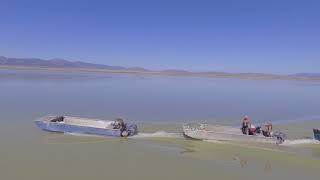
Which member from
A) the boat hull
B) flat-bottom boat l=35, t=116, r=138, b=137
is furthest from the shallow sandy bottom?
flat-bottom boat l=35, t=116, r=138, b=137

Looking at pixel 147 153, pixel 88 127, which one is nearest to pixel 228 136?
pixel 147 153

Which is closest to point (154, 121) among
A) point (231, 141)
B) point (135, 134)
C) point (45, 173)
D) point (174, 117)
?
point (174, 117)

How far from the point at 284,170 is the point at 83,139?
9508 mm

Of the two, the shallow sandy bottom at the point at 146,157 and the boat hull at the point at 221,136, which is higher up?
the boat hull at the point at 221,136

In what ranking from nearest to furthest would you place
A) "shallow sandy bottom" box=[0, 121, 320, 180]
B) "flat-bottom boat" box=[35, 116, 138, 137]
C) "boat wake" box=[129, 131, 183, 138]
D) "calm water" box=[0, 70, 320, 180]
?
1. "shallow sandy bottom" box=[0, 121, 320, 180]
2. "calm water" box=[0, 70, 320, 180]
3. "flat-bottom boat" box=[35, 116, 138, 137]
4. "boat wake" box=[129, 131, 183, 138]

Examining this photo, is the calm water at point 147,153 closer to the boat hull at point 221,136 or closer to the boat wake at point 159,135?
the boat wake at point 159,135

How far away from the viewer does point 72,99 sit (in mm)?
35625

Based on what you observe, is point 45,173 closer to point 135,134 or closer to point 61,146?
point 61,146

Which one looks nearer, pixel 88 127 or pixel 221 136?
pixel 221 136

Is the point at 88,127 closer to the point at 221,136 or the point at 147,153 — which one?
the point at 147,153

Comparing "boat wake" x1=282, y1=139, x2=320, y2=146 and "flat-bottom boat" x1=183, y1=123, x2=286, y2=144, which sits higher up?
"flat-bottom boat" x1=183, y1=123, x2=286, y2=144

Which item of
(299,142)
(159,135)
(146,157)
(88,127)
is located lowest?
(146,157)

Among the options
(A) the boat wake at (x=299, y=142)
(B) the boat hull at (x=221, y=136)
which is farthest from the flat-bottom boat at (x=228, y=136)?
(A) the boat wake at (x=299, y=142)

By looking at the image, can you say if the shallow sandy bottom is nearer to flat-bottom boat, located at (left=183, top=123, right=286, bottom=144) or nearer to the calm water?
the calm water
